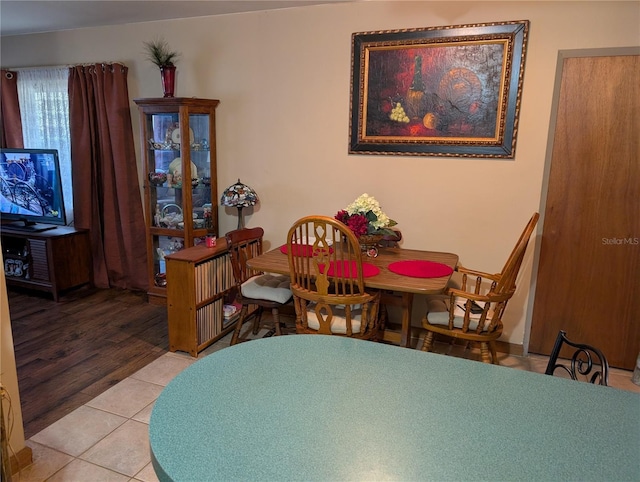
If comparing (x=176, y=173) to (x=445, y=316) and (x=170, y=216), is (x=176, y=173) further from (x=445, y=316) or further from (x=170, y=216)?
(x=445, y=316)

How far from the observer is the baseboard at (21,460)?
6.10 ft

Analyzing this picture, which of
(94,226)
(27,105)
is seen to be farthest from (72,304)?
(27,105)

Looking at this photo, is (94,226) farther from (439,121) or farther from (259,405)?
(259,405)

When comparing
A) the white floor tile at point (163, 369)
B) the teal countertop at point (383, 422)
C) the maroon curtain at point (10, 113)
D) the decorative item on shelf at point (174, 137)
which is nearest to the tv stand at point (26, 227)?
the maroon curtain at point (10, 113)

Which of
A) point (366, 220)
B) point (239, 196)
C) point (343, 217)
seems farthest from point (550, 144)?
point (239, 196)

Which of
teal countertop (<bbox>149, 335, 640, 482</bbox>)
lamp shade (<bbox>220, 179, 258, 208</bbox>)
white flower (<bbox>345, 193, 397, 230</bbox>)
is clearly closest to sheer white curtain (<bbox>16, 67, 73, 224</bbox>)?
lamp shade (<bbox>220, 179, 258, 208</bbox>)

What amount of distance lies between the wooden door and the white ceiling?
170cm

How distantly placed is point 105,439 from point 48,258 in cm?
237

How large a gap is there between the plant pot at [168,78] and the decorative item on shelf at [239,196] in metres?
0.91

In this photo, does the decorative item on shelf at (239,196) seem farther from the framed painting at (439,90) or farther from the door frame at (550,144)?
the door frame at (550,144)

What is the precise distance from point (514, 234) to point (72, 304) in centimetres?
363

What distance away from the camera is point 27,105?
436 cm

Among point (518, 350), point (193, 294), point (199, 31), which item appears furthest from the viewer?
point (199, 31)

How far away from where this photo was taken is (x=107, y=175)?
402 centimetres
